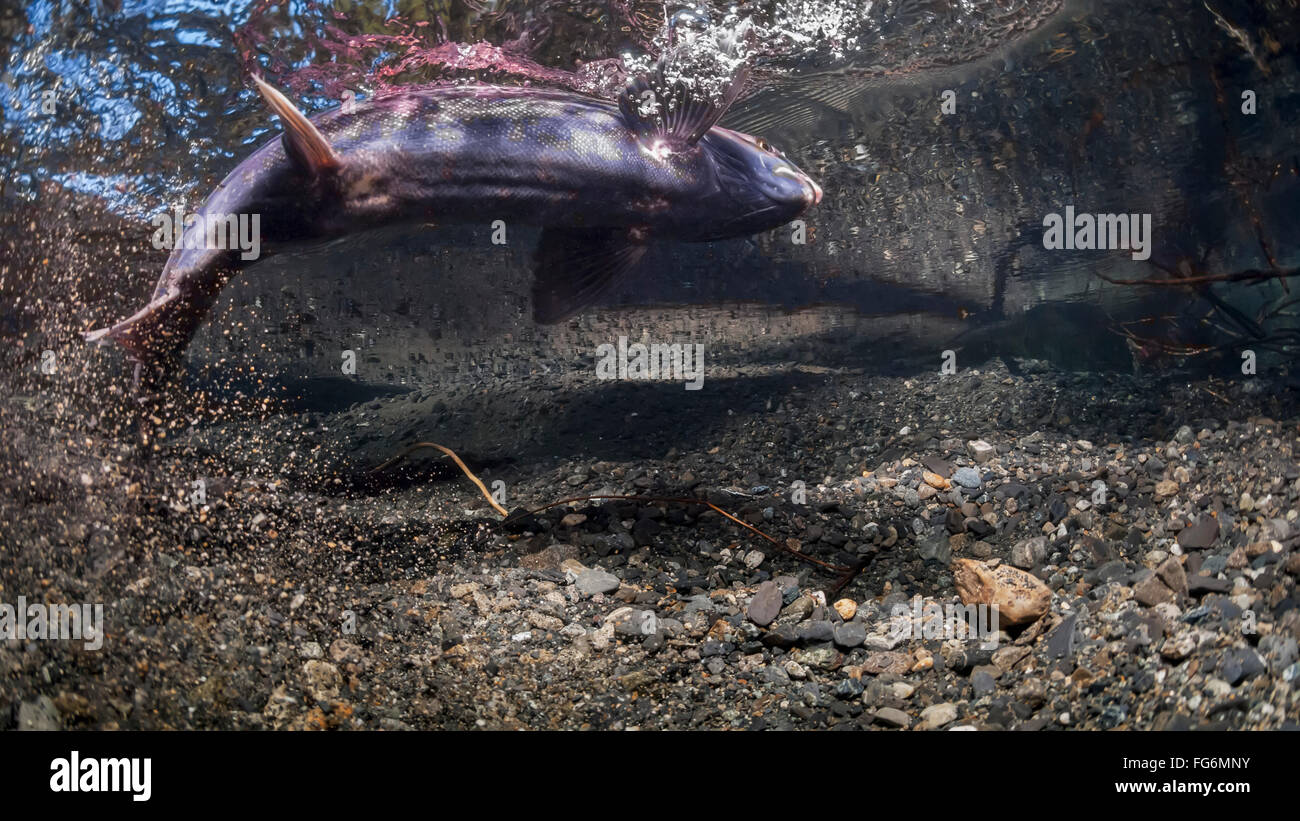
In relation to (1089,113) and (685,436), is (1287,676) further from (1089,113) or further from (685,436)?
(1089,113)

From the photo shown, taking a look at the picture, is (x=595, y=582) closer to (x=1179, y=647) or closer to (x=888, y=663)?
(x=888, y=663)

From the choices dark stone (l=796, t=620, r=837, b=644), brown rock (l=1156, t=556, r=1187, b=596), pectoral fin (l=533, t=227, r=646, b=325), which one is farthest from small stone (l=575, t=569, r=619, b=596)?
brown rock (l=1156, t=556, r=1187, b=596)

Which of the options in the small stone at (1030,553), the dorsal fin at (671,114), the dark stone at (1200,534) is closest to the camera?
the dark stone at (1200,534)

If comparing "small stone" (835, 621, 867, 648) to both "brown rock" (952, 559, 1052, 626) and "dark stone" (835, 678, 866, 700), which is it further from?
"brown rock" (952, 559, 1052, 626)

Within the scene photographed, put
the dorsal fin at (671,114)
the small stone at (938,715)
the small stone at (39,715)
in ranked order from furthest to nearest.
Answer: the dorsal fin at (671,114) → the small stone at (938,715) → the small stone at (39,715)

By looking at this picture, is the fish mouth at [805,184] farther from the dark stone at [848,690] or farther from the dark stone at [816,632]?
the dark stone at [848,690]

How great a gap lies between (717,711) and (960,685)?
2.64 ft

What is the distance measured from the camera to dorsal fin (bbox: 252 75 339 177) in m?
2.69

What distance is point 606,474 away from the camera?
3674 mm

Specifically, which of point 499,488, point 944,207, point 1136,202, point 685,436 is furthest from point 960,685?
point 1136,202

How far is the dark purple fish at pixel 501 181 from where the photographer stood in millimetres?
2998

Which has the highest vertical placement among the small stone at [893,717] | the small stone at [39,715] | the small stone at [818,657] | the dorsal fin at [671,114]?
the dorsal fin at [671,114]

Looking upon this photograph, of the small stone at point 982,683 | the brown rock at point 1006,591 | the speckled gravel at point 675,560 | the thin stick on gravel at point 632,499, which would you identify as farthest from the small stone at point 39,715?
the brown rock at point 1006,591

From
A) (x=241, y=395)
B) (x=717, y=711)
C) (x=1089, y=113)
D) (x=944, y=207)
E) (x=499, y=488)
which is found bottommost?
(x=717, y=711)
